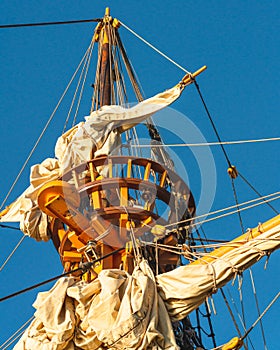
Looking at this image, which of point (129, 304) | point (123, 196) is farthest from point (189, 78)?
point (129, 304)

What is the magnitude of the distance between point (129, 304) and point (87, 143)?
3.81 metres

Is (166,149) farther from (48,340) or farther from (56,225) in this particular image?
(48,340)

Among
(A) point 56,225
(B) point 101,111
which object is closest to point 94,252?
(A) point 56,225

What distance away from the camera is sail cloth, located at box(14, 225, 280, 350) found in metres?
10.1

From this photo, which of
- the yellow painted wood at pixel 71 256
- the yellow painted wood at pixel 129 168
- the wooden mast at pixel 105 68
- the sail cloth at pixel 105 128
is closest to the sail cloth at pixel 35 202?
the sail cloth at pixel 105 128

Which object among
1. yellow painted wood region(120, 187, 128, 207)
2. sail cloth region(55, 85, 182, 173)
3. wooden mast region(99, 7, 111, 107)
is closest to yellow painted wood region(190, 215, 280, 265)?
yellow painted wood region(120, 187, 128, 207)

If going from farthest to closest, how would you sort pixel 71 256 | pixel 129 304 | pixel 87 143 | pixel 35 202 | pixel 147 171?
pixel 35 202, pixel 87 143, pixel 71 256, pixel 147 171, pixel 129 304

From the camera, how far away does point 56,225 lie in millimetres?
13266

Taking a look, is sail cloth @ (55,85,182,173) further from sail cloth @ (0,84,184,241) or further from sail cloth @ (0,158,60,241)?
sail cloth @ (0,158,60,241)

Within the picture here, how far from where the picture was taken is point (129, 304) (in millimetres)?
10266

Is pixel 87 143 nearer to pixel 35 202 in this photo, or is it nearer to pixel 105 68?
pixel 35 202

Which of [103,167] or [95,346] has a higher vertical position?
[103,167]

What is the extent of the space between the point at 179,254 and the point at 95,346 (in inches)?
82.5

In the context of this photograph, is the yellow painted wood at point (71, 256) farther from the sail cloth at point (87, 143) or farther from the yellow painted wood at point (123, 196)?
the yellow painted wood at point (123, 196)
